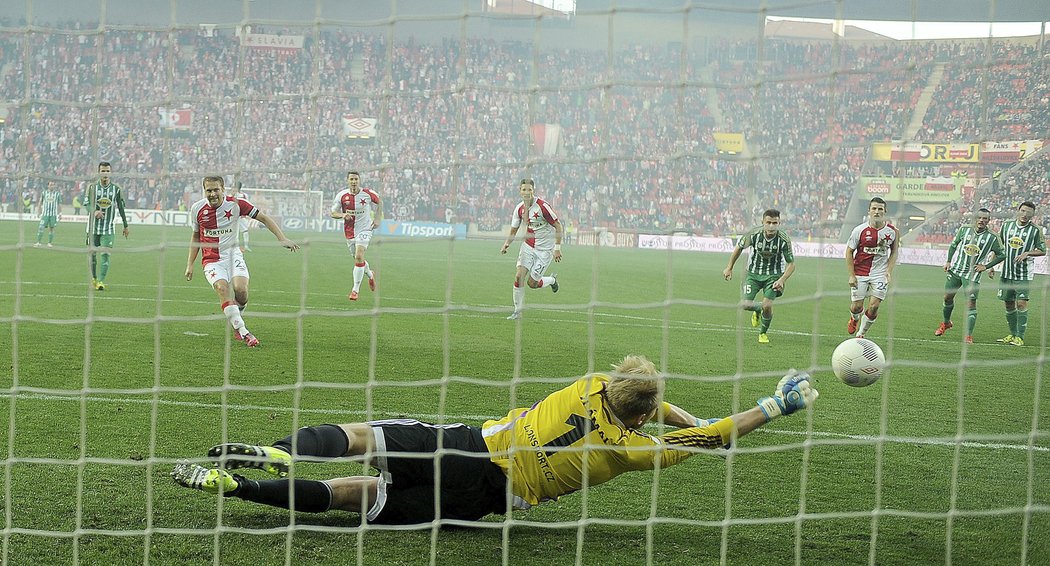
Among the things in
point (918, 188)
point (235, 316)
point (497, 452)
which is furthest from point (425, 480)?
point (918, 188)

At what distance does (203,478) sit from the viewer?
3.98 meters

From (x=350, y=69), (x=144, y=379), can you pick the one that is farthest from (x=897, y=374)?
(x=350, y=69)

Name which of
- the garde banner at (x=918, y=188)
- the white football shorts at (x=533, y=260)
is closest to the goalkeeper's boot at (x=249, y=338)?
the white football shorts at (x=533, y=260)

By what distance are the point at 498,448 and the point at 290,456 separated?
35.8 inches

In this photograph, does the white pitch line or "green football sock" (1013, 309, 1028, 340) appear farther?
"green football sock" (1013, 309, 1028, 340)

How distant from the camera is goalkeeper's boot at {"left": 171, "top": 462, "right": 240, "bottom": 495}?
396 cm

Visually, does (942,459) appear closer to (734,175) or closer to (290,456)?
(290,456)

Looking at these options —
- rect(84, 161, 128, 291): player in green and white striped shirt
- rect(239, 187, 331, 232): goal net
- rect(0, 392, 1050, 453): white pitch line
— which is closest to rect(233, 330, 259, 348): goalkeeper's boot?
rect(0, 392, 1050, 453): white pitch line

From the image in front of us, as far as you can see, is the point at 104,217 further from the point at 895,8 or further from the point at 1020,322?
the point at 895,8

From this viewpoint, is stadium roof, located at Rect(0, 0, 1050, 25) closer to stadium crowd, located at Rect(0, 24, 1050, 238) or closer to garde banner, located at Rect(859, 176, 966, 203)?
stadium crowd, located at Rect(0, 24, 1050, 238)

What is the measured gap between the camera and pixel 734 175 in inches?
492

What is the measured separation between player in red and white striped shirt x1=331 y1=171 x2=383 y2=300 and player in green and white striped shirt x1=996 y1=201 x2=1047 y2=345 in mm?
8936

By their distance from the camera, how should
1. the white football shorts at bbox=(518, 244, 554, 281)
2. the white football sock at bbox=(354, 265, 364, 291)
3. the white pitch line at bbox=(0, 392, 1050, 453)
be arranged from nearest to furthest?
the white pitch line at bbox=(0, 392, 1050, 453) → the white football shorts at bbox=(518, 244, 554, 281) → the white football sock at bbox=(354, 265, 364, 291)

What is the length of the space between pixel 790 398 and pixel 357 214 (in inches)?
443
